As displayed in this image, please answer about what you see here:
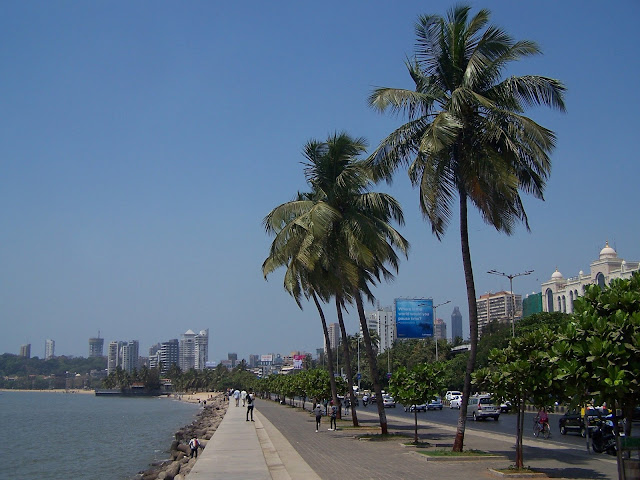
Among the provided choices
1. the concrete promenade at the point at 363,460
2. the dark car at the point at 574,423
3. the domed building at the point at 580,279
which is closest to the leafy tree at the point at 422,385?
the concrete promenade at the point at 363,460

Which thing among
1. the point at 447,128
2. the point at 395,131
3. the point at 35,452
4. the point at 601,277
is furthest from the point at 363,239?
the point at 601,277

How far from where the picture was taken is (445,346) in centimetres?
10988

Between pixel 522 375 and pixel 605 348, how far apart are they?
5.75 meters

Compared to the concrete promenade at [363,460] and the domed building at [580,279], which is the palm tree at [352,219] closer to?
the concrete promenade at [363,460]

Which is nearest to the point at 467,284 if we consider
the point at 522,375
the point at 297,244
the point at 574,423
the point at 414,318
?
the point at 522,375

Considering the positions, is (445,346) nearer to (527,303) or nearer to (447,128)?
(527,303)

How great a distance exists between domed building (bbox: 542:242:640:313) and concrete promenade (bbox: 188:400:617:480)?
92.3m

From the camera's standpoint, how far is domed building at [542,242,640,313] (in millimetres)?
126562

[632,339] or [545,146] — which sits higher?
[545,146]

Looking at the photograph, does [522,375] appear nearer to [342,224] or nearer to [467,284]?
[467,284]

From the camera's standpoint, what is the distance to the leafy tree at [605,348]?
10586mm

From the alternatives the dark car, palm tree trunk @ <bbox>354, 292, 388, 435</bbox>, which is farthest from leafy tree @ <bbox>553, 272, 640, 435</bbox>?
the dark car

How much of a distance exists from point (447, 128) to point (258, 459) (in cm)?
1117

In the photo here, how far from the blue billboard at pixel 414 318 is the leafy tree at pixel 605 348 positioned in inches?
1384
